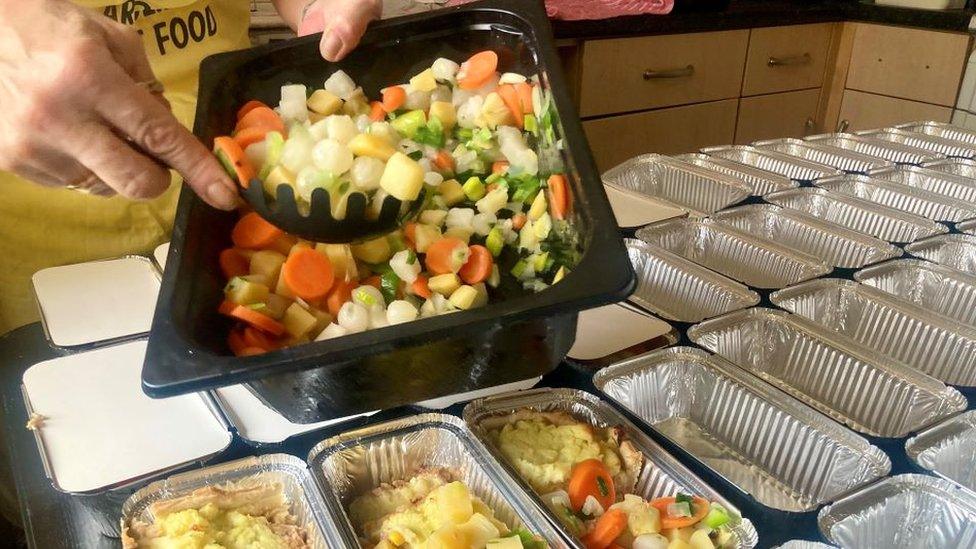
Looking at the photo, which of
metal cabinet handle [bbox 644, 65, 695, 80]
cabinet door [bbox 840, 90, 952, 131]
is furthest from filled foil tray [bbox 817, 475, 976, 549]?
cabinet door [bbox 840, 90, 952, 131]

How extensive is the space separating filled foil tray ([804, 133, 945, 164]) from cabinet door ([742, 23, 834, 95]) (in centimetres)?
196

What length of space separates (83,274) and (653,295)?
1070mm

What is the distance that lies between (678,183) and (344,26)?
1.21m

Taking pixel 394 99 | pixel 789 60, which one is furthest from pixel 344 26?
pixel 789 60

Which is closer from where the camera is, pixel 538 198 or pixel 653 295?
pixel 538 198

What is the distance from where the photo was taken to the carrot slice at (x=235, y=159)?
0.90m

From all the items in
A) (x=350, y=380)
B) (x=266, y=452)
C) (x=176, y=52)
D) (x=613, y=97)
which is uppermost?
(x=176, y=52)

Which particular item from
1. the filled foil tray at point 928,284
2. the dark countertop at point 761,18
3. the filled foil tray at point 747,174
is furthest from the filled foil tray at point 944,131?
the dark countertop at point 761,18

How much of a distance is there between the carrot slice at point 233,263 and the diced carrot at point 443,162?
29 centimetres

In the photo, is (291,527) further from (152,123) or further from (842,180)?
(842,180)

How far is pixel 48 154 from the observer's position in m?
0.85

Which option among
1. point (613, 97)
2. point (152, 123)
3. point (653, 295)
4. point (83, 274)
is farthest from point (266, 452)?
point (613, 97)

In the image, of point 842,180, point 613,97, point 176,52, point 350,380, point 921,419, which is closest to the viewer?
point 350,380

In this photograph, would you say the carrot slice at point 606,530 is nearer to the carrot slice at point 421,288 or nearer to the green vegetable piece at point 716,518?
the green vegetable piece at point 716,518
